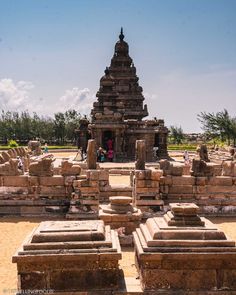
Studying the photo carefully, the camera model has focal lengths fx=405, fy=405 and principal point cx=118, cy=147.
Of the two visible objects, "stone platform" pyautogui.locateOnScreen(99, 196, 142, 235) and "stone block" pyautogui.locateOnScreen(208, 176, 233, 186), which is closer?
"stone platform" pyautogui.locateOnScreen(99, 196, 142, 235)

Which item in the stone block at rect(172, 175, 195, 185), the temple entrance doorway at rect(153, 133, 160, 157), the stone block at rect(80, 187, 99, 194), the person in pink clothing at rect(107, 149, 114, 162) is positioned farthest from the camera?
the temple entrance doorway at rect(153, 133, 160, 157)

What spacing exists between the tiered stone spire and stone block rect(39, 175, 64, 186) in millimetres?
19180

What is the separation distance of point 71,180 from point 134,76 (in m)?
26.5

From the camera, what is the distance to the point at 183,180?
14.4m

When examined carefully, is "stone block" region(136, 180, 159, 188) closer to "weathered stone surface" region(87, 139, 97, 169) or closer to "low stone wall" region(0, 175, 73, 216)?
"weathered stone surface" region(87, 139, 97, 169)

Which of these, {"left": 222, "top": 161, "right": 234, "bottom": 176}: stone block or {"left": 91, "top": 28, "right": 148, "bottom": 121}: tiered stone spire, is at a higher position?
{"left": 91, "top": 28, "right": 148, "bottom": 121}: tiered stone spire

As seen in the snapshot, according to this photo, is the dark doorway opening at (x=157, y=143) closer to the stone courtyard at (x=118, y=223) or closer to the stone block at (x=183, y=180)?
the stone courtyard at (x=118, y=223)

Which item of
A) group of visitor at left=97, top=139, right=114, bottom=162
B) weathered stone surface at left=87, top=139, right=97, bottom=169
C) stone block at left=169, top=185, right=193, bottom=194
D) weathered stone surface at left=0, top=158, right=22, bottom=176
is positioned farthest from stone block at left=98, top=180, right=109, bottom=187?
group of visitor at left=97, top=139, right=114, bottom=162

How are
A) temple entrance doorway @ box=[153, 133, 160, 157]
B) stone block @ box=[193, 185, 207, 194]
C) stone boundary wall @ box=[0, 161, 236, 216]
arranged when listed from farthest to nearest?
temple entrance doorway @ box=[153, 133, 160, 157] < stone block @ box=[193, 185, 207, 194] < stone boundary wall @ box=[0, 161, 236, 216]

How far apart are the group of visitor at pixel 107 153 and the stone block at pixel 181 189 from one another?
16.0 m

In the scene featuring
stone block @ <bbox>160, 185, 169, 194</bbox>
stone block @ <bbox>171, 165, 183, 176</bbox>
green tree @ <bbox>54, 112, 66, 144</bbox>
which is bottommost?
stone block @ <bbox>160, 185, 169, 194</bbox>

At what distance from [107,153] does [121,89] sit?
30.3 feet

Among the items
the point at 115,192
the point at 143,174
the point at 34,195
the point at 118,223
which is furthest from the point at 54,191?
the point at 118,223

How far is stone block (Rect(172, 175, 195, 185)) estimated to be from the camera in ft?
46.9
